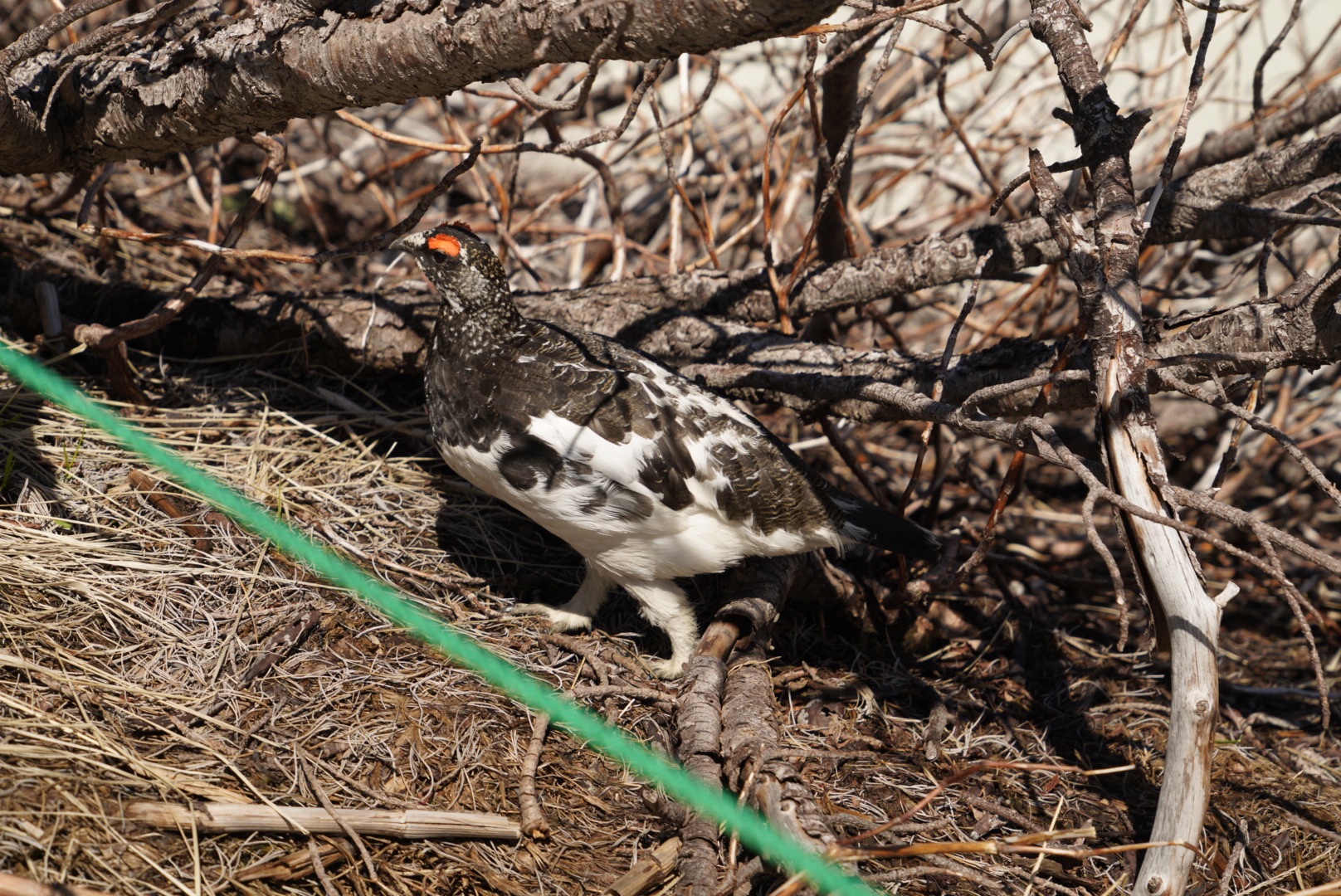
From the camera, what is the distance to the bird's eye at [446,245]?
3016 mm

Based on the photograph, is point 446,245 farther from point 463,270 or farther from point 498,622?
point 498,622

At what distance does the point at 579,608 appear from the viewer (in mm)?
3182

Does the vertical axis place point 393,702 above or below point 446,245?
below

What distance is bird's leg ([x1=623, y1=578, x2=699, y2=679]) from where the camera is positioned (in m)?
3.02

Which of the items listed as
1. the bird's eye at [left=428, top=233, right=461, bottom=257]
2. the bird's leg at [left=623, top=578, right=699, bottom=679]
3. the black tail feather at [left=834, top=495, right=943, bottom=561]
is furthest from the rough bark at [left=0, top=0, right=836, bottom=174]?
the black tail feather at [left=834, top=495, right=943, bottom=561]

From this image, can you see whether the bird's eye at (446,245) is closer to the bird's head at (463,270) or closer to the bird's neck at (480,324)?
the bird's head at (463,270)

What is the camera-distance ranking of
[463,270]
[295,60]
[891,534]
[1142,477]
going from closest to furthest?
[1142,477]
[295,60]
[463,270]
[891,534]

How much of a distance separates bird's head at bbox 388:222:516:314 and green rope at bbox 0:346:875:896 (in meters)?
0.85

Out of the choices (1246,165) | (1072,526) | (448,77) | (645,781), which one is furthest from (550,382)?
(1072,526)

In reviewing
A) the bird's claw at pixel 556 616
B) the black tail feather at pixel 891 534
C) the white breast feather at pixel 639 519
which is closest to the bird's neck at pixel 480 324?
the white breast feather at pixel 639 519

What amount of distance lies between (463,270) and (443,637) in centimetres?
109

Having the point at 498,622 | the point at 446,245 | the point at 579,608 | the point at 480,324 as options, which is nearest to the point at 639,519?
the point at 579,608

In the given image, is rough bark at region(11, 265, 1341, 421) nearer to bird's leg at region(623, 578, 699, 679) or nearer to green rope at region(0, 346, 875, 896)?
green rope at region(0, 346, 875, 896)

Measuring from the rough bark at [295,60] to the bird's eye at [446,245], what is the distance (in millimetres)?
530
